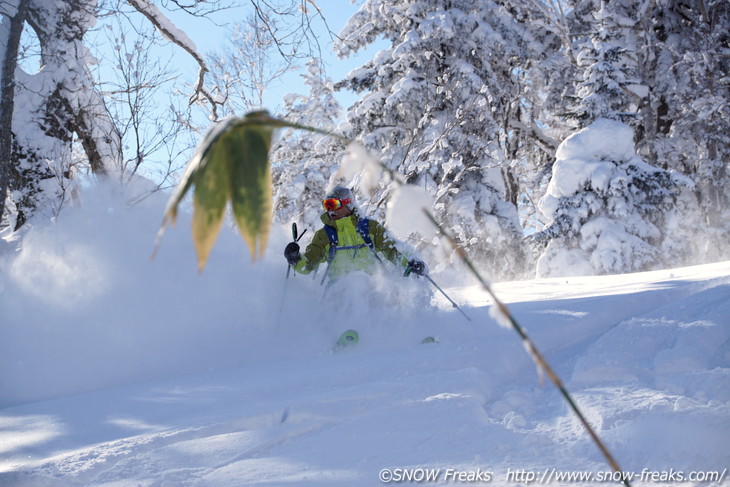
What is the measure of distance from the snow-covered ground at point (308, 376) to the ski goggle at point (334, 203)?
3.08 ft

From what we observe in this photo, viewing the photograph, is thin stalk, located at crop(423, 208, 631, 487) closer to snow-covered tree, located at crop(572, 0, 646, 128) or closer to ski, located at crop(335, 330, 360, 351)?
ski, located at crop(335, 330, 360, 351)

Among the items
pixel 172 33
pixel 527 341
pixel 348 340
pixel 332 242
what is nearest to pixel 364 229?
pixel 332 242

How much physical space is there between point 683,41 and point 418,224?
1984cm

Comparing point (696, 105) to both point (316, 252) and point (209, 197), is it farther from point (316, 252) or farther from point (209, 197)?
point (209, 197)

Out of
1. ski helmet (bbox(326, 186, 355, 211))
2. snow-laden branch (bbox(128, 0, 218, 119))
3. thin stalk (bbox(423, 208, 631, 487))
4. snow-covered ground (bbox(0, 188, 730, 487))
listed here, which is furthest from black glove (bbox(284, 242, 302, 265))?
thin stalk (bbox(423, 208, 631, 487))

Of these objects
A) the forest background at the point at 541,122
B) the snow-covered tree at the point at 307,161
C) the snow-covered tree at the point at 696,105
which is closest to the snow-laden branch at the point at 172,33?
the forest background at the point at 541,122

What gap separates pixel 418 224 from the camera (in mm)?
597

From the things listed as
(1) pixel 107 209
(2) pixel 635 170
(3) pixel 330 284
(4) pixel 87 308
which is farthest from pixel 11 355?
(2) pixel 635 170

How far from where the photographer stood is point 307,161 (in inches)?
716

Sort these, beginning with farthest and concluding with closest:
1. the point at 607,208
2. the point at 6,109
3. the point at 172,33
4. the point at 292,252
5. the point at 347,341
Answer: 1. the point at 607,208
2. the point at 172,33
3. the point at 292,252
4. the point at 347,341
5. the point at 6,109

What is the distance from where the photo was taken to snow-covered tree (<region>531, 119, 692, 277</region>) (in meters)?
12.9

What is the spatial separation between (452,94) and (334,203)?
27.6ft

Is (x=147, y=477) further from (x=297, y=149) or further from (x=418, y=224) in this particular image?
(x=297, y=149)

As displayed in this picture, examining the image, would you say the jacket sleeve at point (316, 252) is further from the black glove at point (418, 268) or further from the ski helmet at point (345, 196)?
the black glove at point (418, 268)
